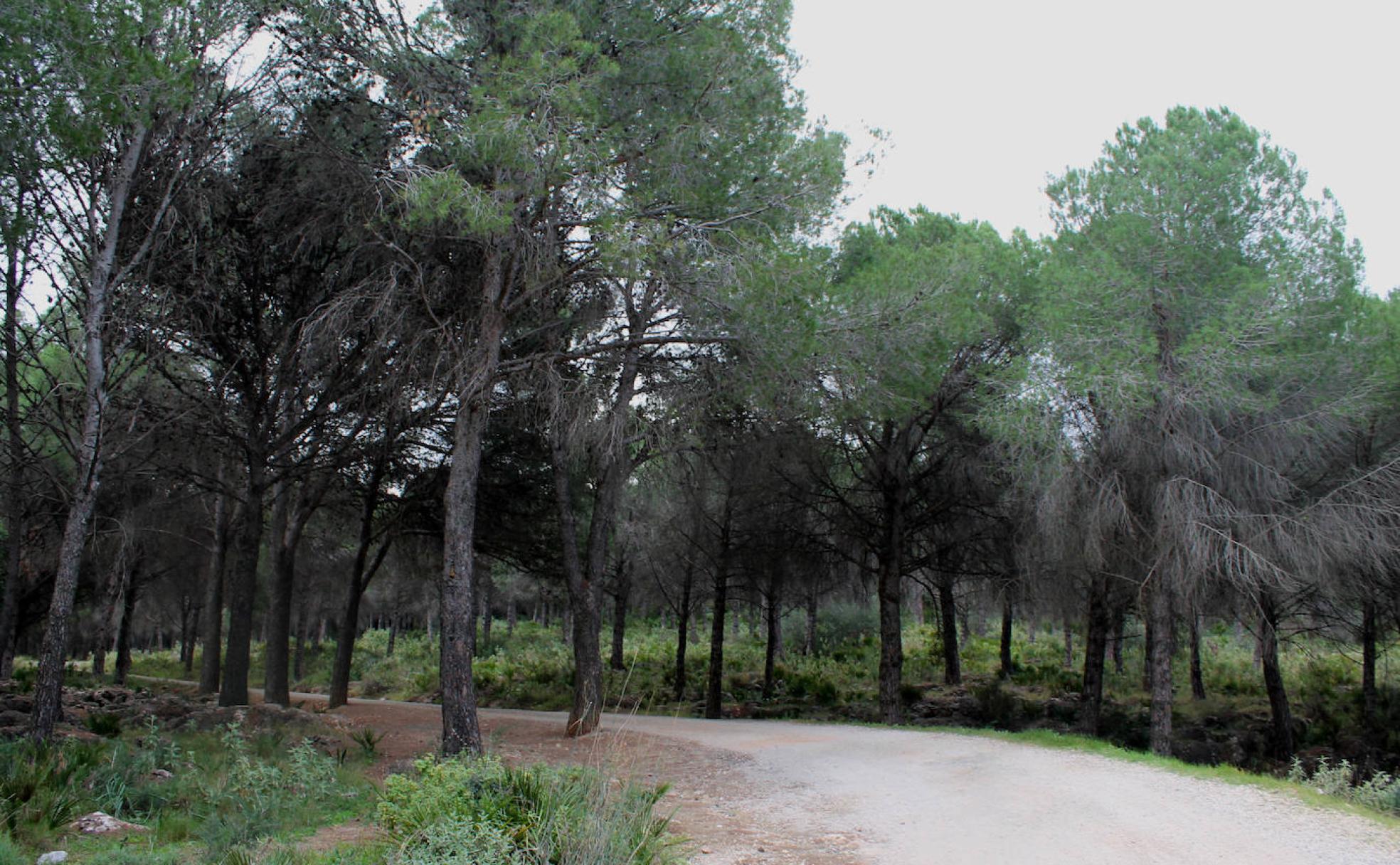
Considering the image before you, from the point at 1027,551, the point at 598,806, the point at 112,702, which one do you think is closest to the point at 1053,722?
the point at 1027,551

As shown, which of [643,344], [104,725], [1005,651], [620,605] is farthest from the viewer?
[1005,651]

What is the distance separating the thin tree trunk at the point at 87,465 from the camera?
7668 mm

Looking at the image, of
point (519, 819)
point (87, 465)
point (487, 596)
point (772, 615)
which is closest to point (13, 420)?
point (87, 465)

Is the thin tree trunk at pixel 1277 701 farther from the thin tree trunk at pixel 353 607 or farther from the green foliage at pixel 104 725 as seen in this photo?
the green foliage at pixel 104 725

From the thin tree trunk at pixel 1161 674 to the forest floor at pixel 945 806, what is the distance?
239cm

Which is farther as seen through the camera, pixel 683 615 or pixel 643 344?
pixel 683 615

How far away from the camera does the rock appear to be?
17.6 ft

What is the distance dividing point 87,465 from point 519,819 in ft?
19.9

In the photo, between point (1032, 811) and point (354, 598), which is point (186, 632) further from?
point (1032, 811)

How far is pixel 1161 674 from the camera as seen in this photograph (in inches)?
453

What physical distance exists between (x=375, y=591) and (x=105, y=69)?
2640cm

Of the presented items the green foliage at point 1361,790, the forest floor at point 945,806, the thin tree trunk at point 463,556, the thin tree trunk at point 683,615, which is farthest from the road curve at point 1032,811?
the thin tree trunk at point 683,615

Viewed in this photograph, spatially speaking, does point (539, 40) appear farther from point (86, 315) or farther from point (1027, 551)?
point (1027, 551)

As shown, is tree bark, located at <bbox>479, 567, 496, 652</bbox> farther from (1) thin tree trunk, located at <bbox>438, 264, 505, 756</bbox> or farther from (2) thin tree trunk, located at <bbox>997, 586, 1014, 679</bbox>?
(2) thin tree trunk, located at <bbox>997, 586, 1014, 679</bbox>
